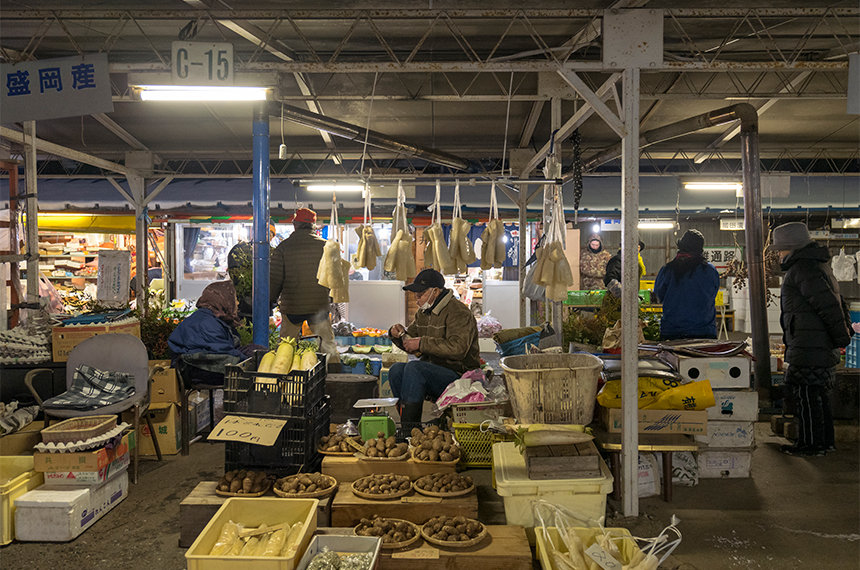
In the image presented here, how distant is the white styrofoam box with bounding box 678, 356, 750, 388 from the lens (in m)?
5.30

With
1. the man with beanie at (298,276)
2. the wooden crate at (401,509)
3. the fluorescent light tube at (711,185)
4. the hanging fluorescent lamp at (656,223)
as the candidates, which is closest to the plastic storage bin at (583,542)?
the wooden crate at (401,509)

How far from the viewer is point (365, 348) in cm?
899

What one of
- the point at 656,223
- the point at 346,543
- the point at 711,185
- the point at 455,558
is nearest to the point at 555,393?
the point at 455,558

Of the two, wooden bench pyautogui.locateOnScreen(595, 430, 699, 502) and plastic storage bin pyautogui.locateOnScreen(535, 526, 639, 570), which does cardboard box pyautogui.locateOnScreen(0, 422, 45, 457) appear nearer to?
plastic storage bin pyautogui.locateOnScreen(535, 526, 639, 570)

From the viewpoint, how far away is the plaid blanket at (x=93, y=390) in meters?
4.78

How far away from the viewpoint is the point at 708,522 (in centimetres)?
445

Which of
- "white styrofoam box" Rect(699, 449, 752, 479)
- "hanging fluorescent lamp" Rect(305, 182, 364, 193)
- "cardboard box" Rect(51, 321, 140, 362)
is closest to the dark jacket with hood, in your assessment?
"white styrofoam box" Rect(699, 449, 752, 479)

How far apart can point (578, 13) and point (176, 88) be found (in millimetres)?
3701

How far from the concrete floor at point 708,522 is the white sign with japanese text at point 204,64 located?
3648 millimetres

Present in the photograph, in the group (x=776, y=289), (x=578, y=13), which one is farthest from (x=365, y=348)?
(x=776, y=289)

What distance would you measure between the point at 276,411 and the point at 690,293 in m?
4.48

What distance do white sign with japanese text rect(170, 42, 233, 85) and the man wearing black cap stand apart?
263 centimetres

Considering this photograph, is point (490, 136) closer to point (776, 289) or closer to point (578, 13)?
point (578, 13)

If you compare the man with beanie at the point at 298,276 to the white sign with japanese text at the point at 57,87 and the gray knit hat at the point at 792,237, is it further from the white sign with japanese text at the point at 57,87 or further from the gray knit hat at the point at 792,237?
the gray knit hat at the point at 792,237
